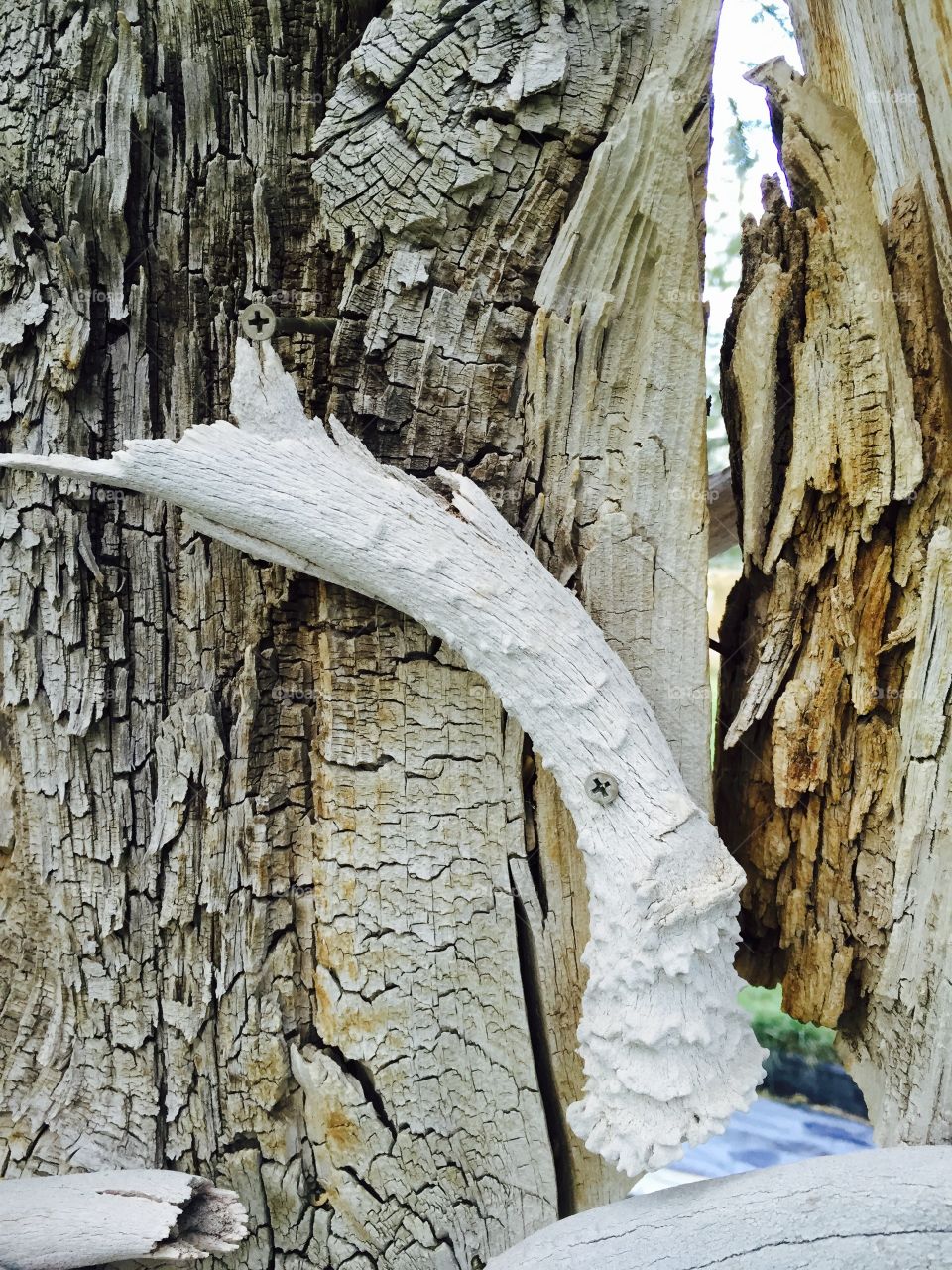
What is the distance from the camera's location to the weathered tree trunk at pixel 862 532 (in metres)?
1.18

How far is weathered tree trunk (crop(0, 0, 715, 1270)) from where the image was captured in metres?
1.23

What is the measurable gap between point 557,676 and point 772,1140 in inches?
115

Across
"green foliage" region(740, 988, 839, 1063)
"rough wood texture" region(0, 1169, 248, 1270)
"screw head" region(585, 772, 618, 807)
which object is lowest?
"green foliage" region(740, 988, 839, 1063)

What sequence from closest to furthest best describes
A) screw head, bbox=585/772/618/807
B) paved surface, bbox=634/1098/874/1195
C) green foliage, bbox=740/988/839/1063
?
screw head, bbox=585/772/618/807
paved surface, bbox=634/1098/874/1195
green foliage, bbox=740/988/839/1063

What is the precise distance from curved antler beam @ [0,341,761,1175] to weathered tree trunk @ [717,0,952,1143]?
0.25 meters

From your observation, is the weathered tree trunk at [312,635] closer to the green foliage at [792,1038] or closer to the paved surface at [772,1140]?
the paved surface at [772,1140]

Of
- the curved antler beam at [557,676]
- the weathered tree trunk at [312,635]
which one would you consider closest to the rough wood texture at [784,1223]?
the curved antler beam at [557,676]

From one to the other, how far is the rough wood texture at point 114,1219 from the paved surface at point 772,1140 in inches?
80.1

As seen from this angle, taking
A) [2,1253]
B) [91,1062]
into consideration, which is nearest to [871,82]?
[91,1062]

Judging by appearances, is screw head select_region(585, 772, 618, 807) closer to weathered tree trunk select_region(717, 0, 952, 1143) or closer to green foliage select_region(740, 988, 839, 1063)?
weathered tree trunk select_region(717, 0, 952, 1143)

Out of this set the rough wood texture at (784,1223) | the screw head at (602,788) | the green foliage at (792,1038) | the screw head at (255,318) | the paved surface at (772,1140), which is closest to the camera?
the rough wood texture at (784,1223)

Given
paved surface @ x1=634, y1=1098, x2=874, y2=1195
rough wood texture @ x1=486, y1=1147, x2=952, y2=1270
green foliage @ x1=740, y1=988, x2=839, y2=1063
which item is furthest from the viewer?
green foliage @ x1=740, y1=988, x2=839, y2=1063

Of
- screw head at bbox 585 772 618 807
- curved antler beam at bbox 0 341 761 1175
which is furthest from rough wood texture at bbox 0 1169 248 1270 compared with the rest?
screw head at bbox 585 772 618 807

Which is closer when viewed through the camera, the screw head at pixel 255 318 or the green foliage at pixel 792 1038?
the screw head at pixel 255 318
